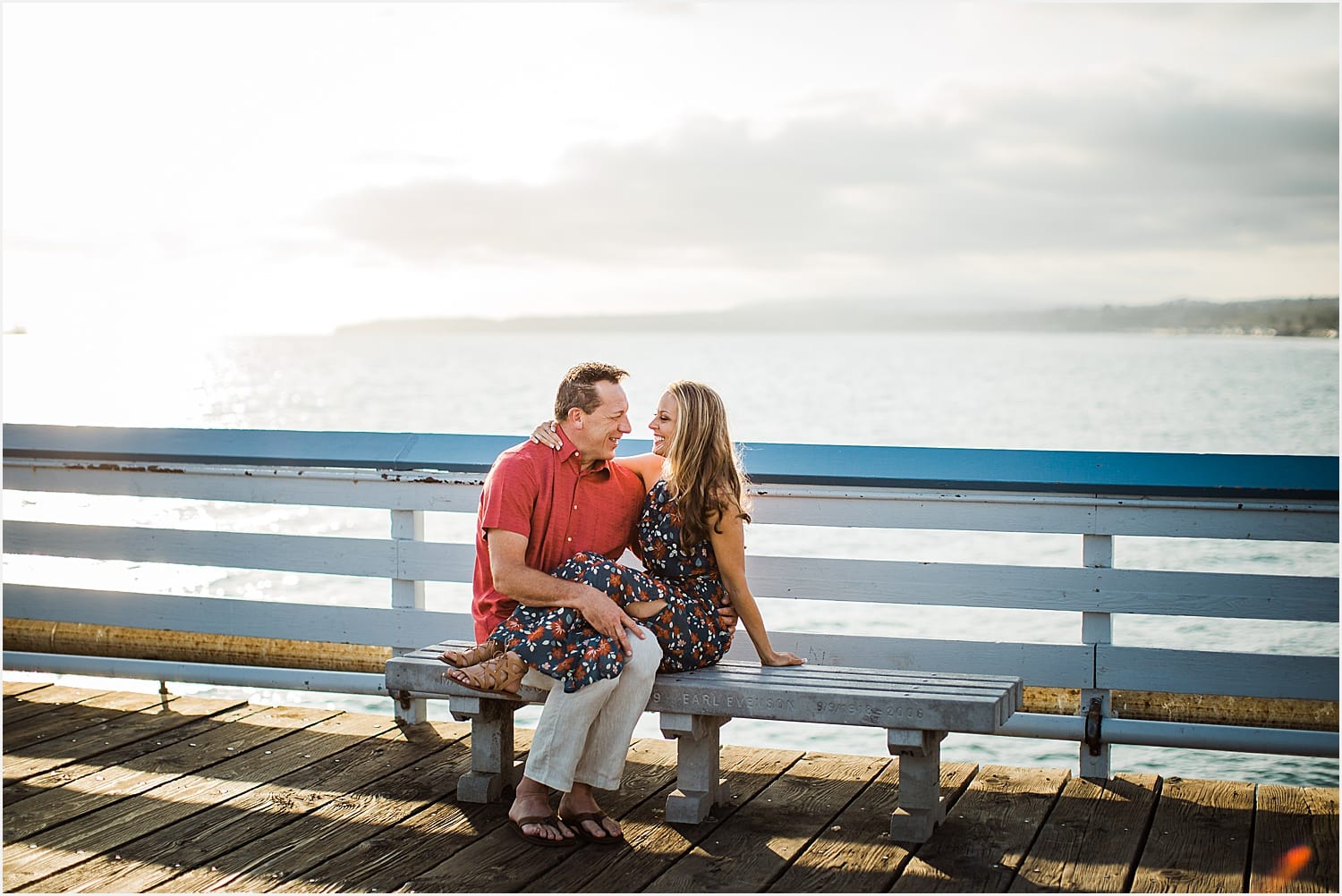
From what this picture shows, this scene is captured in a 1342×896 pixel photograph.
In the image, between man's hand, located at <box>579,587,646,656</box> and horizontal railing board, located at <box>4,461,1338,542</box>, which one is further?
horizontal railing board, located at <box>4,461,1338,542</box>

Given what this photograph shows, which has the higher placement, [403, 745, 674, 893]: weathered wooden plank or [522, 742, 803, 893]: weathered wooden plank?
[403, 745, 674, 893]: weathered wooden plank

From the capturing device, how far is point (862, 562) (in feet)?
13.1

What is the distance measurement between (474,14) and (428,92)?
87.1 feet

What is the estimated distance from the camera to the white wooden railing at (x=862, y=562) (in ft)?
12.0

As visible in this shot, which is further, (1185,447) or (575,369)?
(1185,447)

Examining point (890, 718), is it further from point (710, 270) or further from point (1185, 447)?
point (710, 270)

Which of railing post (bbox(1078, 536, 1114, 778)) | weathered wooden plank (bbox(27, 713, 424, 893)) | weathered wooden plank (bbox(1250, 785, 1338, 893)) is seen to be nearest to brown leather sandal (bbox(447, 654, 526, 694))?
weathered wooden plank (bbox(27, 713, 424, 893))

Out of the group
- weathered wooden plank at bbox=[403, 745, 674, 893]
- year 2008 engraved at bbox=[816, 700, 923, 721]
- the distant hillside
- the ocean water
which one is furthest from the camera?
the distant hillside

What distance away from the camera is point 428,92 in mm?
45000

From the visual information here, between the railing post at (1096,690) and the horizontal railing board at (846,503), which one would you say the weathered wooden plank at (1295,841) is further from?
the horizontal railing board at (846,503)

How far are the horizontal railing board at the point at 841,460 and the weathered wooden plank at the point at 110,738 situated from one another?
2.78 feet

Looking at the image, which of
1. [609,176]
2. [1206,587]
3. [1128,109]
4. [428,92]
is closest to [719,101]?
[609,176]

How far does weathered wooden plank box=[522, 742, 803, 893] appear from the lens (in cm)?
300

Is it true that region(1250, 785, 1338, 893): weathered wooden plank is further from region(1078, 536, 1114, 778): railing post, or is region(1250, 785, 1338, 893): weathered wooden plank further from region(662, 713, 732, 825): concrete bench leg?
region(662, 713, 732, 825): concrete bench leg
